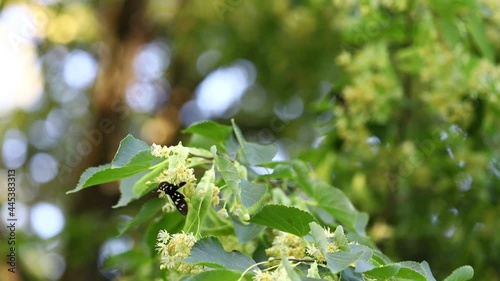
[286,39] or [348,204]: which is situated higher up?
[348,204]

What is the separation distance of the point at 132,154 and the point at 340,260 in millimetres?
366

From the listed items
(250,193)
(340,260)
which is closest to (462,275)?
(340,260)

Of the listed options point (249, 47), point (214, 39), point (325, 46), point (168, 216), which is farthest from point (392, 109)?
point (214, 39)

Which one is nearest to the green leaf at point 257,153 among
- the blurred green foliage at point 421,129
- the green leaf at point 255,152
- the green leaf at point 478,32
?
the green leaf at point 255,152

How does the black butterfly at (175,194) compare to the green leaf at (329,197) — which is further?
the green leaf at (329,197)

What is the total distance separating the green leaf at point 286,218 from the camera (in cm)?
99

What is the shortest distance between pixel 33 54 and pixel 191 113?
1142mm

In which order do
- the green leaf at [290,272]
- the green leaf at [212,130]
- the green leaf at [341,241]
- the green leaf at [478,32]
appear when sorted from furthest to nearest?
the green leaf at [478,32] < the green leaf at [212,130] < the green leaf at [341,241] < the green leaf at [290,272]

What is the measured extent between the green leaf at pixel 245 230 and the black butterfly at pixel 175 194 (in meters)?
0.13

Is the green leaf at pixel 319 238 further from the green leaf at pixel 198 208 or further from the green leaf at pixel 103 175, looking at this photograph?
the green leaf at pixel 103 175

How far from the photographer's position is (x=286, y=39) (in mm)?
3895

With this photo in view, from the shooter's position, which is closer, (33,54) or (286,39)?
(286,39)

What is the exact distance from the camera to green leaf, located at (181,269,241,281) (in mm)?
850

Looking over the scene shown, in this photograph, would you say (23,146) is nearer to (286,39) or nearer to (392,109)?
(286,39)
